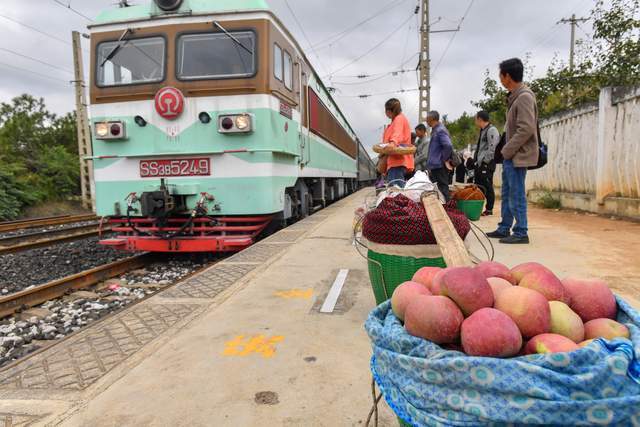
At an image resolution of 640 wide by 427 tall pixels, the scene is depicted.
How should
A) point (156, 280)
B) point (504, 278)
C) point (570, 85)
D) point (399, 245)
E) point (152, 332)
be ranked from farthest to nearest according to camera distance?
1. point (570, 85)
2. point (156, 280)
3. point (152, 332)
4. point (399, 245)
5. point (504, 278)

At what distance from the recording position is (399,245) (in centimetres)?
239

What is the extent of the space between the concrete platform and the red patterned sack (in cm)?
60

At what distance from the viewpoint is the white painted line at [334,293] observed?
296 centimetres

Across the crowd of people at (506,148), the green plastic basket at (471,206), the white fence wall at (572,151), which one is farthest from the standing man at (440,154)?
the white fence wall at (572,151)

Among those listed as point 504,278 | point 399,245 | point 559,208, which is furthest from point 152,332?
point 559,208

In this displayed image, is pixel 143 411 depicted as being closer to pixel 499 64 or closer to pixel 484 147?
pixel 499 64

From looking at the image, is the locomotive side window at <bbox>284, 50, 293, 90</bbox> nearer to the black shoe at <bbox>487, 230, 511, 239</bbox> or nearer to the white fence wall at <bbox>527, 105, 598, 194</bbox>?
the black shoe at <bbox>487, 230, 511, 239</bbox>

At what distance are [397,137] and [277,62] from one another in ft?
6.37

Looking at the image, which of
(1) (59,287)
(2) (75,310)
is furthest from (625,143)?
(1) (59,287)

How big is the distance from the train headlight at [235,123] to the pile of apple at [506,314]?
419cm

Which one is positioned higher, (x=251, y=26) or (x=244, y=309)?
(x=251, y=26)

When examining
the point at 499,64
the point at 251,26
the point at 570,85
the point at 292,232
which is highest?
the point at 570,85

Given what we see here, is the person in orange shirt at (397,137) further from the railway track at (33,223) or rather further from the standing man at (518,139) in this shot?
the railway track at (33,223)

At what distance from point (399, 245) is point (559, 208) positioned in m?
7.65
